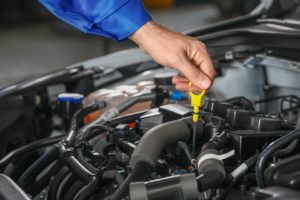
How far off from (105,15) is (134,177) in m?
0.41

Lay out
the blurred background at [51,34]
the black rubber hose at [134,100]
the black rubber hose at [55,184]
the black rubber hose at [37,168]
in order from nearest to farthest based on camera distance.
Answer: the black rubber hose at [55,184] → the black rubber hose at [37,168] → the black rubber hose at [134,100] → the blurred background at [51,34]

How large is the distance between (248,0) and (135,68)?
0.61 m

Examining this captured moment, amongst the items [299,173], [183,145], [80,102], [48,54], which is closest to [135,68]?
[80,102]

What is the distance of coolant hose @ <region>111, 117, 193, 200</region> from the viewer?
3.25 ft

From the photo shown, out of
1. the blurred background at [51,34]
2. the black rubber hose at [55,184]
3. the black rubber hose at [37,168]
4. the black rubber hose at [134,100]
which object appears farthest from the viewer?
the blurred background at [51,34]

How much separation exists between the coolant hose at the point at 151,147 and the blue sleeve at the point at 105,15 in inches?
9.4

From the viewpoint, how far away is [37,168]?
1.34m

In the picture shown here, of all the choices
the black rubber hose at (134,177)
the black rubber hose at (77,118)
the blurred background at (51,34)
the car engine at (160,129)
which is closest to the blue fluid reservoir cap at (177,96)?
the car engine at (160,129)

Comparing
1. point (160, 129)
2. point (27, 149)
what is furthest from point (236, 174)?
point (27, 149)

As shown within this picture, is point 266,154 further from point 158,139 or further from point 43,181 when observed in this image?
point 43,181

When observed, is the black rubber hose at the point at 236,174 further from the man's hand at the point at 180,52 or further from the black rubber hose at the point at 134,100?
the black rubber hose at the point at 134,100

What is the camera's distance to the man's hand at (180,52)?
41.9 inches

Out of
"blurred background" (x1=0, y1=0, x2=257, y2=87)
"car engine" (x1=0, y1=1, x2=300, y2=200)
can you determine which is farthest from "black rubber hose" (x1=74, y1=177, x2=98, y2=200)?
"blurred background" (x1=0, y1=0, x2=257, y2=87)

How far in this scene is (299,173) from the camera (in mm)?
887
